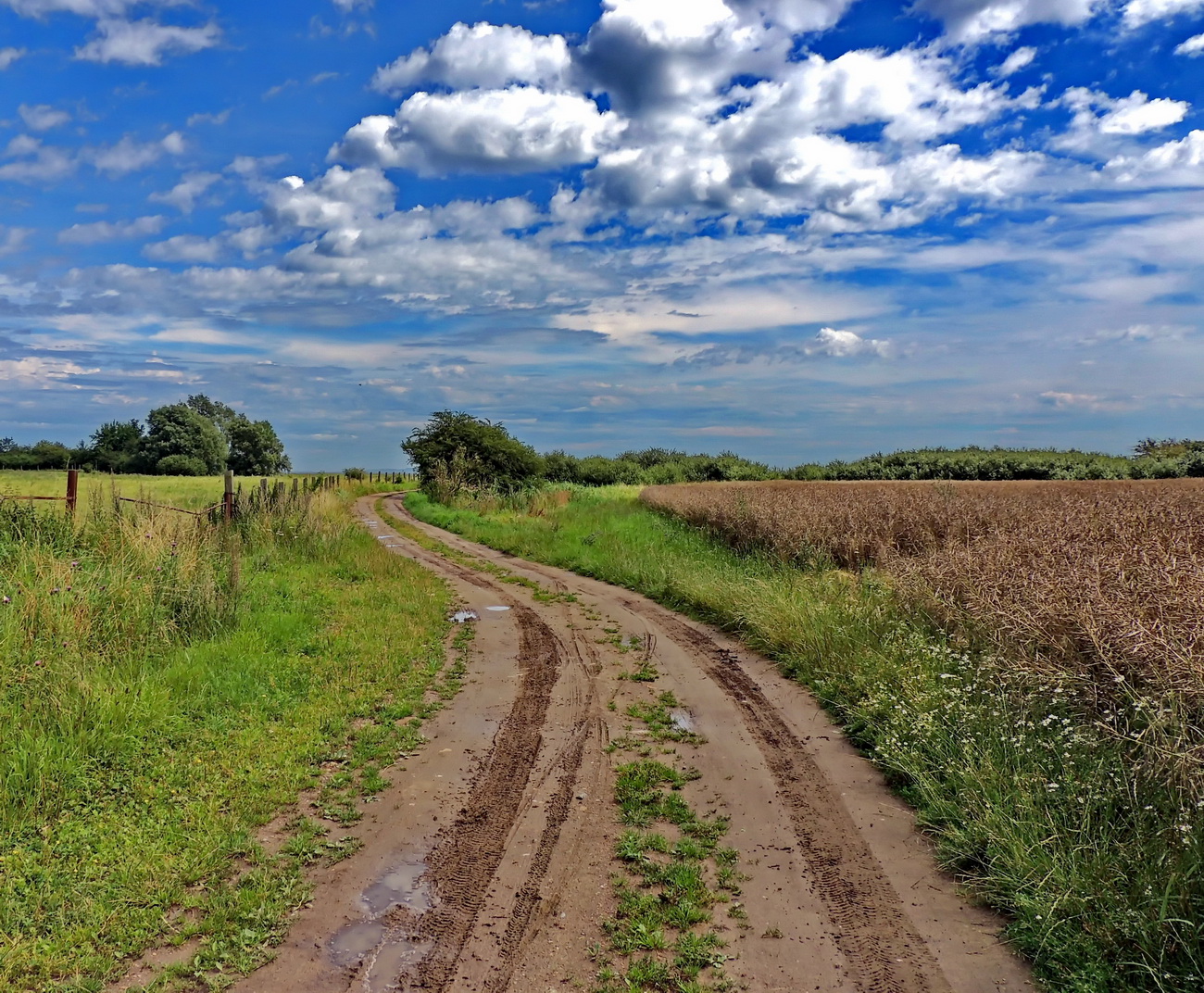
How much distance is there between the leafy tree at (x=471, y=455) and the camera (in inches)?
1382

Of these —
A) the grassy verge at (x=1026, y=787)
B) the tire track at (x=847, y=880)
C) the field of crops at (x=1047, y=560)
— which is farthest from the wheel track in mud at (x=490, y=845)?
the field of crops at (x=1047, y=560)

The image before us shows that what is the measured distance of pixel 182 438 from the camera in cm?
6675

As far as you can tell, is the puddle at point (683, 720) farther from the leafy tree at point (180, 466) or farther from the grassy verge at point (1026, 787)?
the leafy tree at point (180, 466)

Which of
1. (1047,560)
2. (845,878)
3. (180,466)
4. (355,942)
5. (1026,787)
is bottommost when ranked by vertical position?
(355,942)

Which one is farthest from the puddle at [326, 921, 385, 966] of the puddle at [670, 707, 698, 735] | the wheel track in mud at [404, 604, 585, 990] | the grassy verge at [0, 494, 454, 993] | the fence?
the fence

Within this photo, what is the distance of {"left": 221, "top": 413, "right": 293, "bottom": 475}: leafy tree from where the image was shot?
253 feet

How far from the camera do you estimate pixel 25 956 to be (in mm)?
3707

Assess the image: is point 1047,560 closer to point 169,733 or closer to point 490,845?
point 490,845

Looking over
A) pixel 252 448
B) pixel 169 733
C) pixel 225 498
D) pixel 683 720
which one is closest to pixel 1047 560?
pixel 683 720

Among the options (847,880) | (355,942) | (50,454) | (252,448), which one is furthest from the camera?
(252,448)

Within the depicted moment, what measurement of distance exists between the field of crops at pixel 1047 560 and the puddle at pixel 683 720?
2.83 m

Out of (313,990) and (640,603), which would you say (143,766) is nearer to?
(313,990)

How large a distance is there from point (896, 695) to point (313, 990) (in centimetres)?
521

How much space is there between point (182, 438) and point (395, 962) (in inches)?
2898
